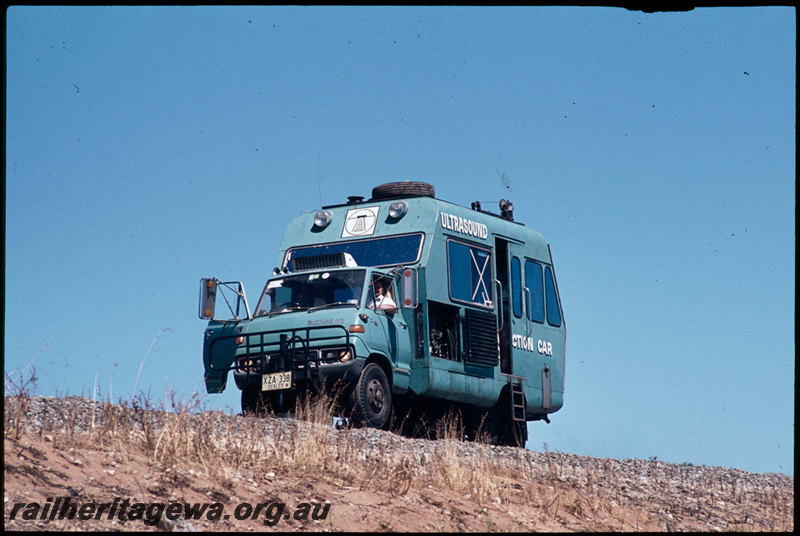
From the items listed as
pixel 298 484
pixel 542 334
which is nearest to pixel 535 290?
pixel 542 334

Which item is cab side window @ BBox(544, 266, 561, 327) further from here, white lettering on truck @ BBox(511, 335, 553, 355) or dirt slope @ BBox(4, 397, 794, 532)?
dirt slope @ BBox(4, 397, 794, 532)

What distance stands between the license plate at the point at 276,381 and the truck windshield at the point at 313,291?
1.32m

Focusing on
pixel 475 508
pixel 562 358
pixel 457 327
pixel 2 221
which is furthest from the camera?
pixel 562 358

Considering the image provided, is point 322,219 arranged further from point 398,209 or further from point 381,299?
point 381,299

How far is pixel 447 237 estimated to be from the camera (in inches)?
656

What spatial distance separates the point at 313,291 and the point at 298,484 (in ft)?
20.5

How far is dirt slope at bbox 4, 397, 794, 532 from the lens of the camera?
8500 mm

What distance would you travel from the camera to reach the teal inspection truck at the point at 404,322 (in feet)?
48.6

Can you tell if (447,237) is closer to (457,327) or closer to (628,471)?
(457,327)

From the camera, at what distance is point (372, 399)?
48.6 ft

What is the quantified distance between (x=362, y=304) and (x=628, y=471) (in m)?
4.07

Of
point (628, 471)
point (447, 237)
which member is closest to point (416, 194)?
point (447, 237)

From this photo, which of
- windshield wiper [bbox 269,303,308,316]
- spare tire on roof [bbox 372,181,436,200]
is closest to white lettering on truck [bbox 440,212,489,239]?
spare tire on roof [bbox 372,181,436,200]

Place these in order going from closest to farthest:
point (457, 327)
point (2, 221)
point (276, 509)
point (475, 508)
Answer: point (2, 221)
point (276, 509)
point (475, 508)
point (457, 327)
